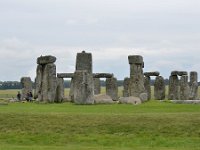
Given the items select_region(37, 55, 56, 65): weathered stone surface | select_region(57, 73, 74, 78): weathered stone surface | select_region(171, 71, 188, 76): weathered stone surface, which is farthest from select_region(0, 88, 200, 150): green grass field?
select_region(171, 71, 188, 76): weathered stone surface

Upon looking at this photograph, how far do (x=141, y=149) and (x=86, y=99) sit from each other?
1771 cm

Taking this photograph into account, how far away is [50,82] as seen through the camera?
45.4 m

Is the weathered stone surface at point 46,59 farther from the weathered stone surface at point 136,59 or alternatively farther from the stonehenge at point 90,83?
the weathered stone surface at point 136,59

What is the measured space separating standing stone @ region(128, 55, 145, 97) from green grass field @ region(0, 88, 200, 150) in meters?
16.6

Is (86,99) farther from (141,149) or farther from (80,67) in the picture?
(141,149)

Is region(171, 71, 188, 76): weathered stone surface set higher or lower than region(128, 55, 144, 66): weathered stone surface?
lower

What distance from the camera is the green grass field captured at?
26245 mm

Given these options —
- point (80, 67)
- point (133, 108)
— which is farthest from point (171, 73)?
point (133, 108)

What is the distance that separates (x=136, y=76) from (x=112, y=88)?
7877 mm

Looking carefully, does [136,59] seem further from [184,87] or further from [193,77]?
[193,77]

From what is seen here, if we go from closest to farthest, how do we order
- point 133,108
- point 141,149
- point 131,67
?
point 141,149
point 133,108
point 131,67

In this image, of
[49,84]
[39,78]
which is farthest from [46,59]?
[39,78]

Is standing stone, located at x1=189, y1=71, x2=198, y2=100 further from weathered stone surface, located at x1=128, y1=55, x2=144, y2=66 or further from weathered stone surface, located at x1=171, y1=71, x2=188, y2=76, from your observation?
weathered stone surface, located at x1=128, y1=55, x2=144, y2=66

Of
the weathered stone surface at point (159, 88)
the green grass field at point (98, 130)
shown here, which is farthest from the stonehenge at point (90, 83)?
the green grass field at point (98, 130)
